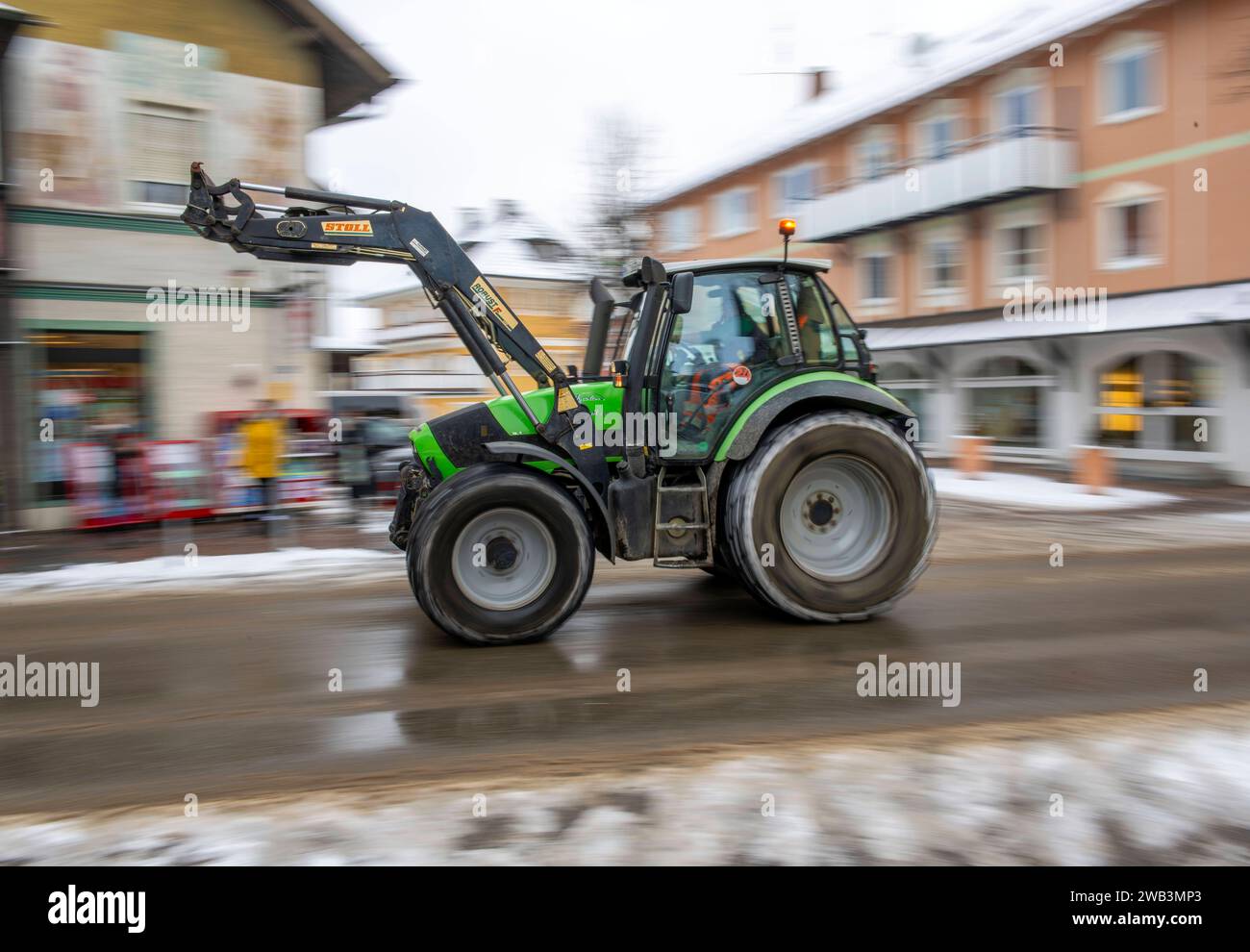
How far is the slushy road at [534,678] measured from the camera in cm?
441

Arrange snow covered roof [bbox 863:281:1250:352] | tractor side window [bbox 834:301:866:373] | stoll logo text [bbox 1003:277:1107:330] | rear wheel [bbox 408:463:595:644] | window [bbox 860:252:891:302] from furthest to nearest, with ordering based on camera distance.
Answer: window [bbox 860:252:891:302]
stoll logo text [bbox 1003:277:1107:330]
snow covered roof [bbox 863:281:1250:352]
tractor side window [bbox 834:301:866:373]
rear wheel [bbox 408:463:595:644]

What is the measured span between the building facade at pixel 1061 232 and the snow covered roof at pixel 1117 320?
49 millimetres

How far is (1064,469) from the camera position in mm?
19906

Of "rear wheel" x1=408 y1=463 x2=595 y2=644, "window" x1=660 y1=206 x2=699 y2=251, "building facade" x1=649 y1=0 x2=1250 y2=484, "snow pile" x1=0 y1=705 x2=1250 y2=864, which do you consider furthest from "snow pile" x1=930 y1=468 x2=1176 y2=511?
"window" x1=660 y1=206 x2=699 y2=251

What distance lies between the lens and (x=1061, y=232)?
20984 mm

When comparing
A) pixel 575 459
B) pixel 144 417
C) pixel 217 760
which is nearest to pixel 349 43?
pixel 144 417

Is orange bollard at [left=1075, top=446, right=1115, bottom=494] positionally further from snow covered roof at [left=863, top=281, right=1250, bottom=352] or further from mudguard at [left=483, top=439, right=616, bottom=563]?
mudguard at [left=483, top=439, right=616, bottom=563]

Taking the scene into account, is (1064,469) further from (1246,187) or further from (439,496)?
(439,496)

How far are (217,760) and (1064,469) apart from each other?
1901cm

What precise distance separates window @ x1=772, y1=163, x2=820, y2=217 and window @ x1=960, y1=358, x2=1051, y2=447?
26.7 ft

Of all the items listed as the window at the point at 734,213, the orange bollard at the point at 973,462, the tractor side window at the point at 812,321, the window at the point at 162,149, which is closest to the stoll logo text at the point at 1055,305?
the orange bollard at the point at 973,462

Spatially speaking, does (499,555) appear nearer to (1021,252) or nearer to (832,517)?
(832,517)

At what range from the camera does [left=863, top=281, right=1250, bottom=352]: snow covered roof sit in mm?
16625

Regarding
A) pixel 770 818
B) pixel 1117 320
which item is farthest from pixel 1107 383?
pixel 770 818
